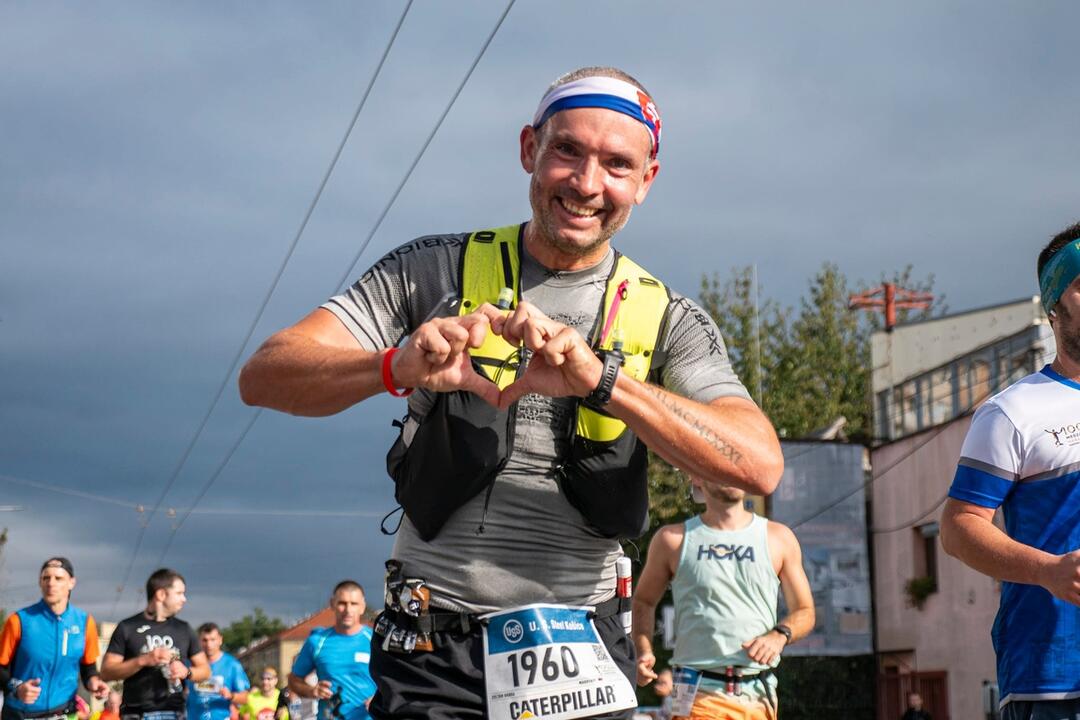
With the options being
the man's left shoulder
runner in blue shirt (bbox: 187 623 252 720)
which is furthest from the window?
the man's left shoulder

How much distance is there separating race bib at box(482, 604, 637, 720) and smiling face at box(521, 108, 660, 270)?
3.14 ft

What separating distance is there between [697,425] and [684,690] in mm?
6136

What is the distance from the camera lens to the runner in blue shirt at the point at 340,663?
14.0 m

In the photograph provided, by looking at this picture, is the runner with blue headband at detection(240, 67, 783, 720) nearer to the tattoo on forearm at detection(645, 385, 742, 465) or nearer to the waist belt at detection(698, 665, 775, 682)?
the tattoo on forearm at detection(645, 385, 742, 465)

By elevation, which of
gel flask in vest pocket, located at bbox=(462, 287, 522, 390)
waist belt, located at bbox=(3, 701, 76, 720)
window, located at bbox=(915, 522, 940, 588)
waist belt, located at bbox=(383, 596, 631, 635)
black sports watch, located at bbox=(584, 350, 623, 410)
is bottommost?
waist belt, located at bbox=(3, 701, 76, 720)

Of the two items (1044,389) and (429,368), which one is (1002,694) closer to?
(1044,389)

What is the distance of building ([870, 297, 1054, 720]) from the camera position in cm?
3684

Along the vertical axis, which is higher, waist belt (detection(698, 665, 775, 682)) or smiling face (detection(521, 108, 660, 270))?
smiling face (detection(521, 108, 660, 270))

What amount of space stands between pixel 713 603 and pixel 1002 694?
4587 mm

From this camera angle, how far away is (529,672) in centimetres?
351

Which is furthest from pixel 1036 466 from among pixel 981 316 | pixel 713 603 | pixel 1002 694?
pixel 981 316

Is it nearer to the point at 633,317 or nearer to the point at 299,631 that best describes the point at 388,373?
the point at 633,317

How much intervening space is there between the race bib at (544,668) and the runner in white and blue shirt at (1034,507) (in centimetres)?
174

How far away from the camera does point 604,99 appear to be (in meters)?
3.71
